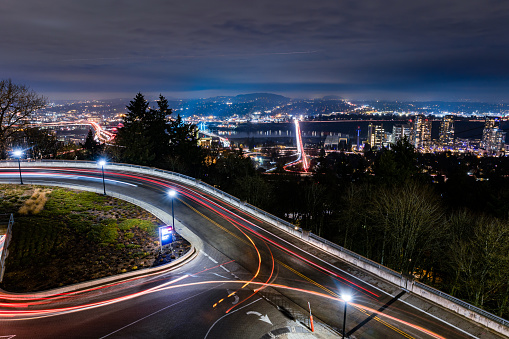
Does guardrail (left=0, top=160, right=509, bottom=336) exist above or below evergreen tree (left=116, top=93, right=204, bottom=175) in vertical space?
below

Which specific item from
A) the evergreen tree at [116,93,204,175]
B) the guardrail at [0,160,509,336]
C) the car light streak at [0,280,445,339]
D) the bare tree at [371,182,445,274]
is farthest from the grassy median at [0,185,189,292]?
the evergreen tree at [116,93,204,175]

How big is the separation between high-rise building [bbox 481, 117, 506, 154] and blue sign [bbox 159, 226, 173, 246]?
185213 mm

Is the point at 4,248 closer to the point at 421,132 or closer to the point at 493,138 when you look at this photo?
the point at 493,138

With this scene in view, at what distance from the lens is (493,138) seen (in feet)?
534

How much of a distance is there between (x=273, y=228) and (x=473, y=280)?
15940 mm

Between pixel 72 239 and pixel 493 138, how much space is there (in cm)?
20304

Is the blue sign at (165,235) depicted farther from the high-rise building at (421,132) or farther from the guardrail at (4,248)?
the high-rise building at (421,132)

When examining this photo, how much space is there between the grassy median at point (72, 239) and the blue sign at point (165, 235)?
0.94 m

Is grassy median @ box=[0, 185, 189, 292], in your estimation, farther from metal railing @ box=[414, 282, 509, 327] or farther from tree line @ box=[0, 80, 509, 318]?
tree line @ box=[0, 80, 509, 318]

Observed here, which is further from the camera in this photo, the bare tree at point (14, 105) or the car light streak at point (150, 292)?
the bare tree at point (14, 105)

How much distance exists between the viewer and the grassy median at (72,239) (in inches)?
773

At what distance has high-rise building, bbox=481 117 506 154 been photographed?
158650mm

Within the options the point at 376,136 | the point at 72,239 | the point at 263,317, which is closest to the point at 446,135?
the point at 376,136

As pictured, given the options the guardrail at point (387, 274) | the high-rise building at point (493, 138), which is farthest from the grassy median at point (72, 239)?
the high-rise building at point (493, 138)
